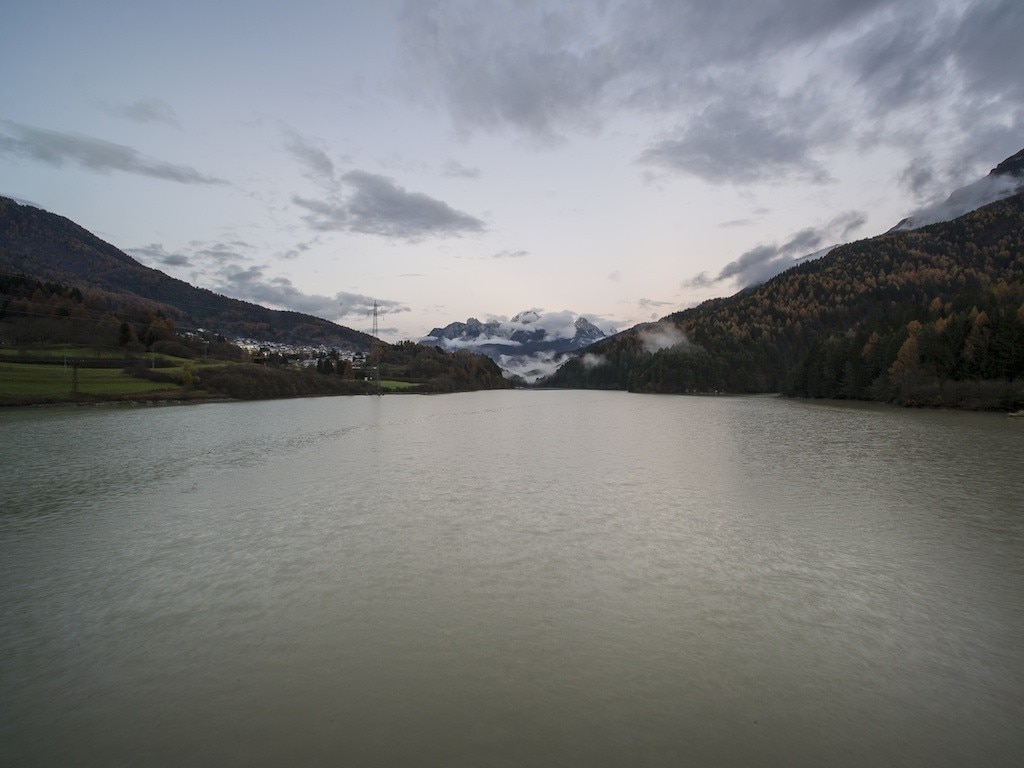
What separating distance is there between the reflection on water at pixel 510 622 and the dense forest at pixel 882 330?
49.2 m

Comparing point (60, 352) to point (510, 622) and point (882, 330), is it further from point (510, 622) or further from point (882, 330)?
point (882, 330)

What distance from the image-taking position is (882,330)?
76125 millimetres

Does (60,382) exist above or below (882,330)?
below

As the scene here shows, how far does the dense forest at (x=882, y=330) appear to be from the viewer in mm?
53219

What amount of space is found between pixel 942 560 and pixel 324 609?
1082cm

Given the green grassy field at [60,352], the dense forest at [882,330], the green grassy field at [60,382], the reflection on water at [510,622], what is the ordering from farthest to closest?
1. the green grassy field at [60,352]
2. the dense forest at [882,330]
3. the green grassy field at [60,382]
4. the reflection on water at [510,622]

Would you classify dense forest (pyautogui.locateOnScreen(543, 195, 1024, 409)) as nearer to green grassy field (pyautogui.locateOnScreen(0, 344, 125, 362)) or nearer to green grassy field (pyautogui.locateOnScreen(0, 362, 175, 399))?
green grassy field (pyautogui.locateOnScreen(0, 362, 175, 399))

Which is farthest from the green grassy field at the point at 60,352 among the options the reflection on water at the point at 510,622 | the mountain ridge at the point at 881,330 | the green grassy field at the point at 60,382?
the mountain ridge at the point at 881,330

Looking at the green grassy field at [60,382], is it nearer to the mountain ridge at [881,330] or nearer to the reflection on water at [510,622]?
the reflection on water at [510,622]

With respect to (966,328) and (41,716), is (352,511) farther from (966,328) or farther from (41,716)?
(966,328)

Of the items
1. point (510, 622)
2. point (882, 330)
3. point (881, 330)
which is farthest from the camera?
point (881, 330)

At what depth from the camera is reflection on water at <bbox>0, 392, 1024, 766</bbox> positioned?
462 cm

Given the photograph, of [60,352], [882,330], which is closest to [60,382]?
[60,352]

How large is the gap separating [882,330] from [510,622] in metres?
88.9
